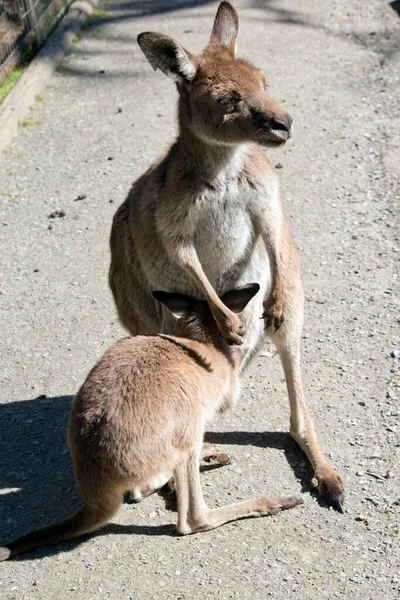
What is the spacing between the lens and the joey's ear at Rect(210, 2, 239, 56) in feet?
12.4

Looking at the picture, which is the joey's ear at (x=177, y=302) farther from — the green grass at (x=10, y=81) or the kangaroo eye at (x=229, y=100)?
the green grass at (x=10, y=81)

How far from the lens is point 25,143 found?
22.4 feet

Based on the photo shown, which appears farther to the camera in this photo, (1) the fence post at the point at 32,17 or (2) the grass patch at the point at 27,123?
(1) the fence post at the point at 32,17

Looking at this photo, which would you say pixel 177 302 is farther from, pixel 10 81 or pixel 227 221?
pixel 10 81

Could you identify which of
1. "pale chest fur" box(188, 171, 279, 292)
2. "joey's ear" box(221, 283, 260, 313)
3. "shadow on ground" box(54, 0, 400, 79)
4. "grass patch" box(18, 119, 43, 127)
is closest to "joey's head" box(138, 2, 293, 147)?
"pale chest fur" box(188, 171, 279, 292)

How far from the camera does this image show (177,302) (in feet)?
11.8

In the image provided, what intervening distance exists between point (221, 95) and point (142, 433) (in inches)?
54.7

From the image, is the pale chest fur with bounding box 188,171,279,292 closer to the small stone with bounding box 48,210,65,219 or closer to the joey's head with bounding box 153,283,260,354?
the joey's head with bounding box 153,283,260,354

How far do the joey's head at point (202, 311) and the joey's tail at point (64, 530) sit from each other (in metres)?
0.86

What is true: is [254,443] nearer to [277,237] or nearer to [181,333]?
[181,333]

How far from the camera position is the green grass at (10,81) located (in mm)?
7236

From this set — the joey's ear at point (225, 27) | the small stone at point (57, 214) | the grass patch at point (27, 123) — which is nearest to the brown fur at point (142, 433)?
the joey's ear at point (225, 27)

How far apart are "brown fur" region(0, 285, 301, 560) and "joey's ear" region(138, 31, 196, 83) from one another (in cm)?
111

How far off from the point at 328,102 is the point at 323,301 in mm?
2925
